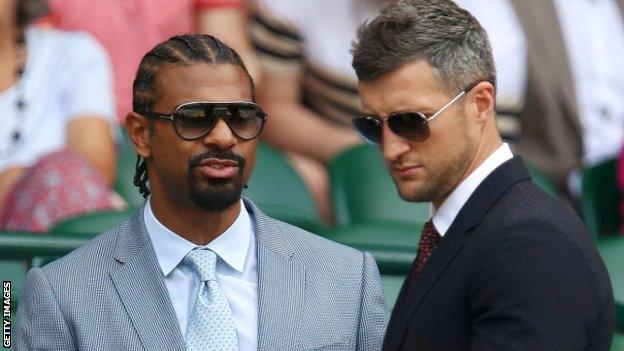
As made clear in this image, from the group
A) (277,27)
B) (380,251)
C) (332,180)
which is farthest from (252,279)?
(277,27)

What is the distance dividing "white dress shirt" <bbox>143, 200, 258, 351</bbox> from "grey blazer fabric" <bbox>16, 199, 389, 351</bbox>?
0.02m

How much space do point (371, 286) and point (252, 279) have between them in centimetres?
25

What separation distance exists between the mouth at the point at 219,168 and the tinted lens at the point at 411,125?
0.40 meters

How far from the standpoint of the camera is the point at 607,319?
2279 mm

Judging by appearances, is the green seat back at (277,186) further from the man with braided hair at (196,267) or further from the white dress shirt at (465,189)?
the white dress shirt at (465,189)

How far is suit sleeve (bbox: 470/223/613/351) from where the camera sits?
6.98 feet

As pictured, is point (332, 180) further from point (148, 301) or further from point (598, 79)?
point (148, 301)

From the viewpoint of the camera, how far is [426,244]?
8.14ft

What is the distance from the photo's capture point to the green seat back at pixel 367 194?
5090mm

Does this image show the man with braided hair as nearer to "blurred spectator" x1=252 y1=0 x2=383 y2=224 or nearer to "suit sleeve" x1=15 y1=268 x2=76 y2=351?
"suit sleeve" x1=15 y1=268 x2=76 y2=351

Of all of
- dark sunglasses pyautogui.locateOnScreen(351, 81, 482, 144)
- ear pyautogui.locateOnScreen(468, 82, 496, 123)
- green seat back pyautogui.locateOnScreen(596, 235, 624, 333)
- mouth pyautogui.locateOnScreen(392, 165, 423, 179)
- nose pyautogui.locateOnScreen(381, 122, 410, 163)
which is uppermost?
ear pyautogui.locateOnScreen(468, 82, 496, 123)

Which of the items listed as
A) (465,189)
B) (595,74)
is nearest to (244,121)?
(465,189)

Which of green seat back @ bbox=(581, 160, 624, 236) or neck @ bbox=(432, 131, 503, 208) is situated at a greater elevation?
neck @ bbox=(432, 131, 503, 208)

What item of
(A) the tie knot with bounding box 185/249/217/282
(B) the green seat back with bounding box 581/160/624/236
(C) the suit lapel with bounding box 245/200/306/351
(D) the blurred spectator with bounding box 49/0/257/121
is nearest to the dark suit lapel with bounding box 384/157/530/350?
(C) the suit lapel with bounding box 245/200/306/351
